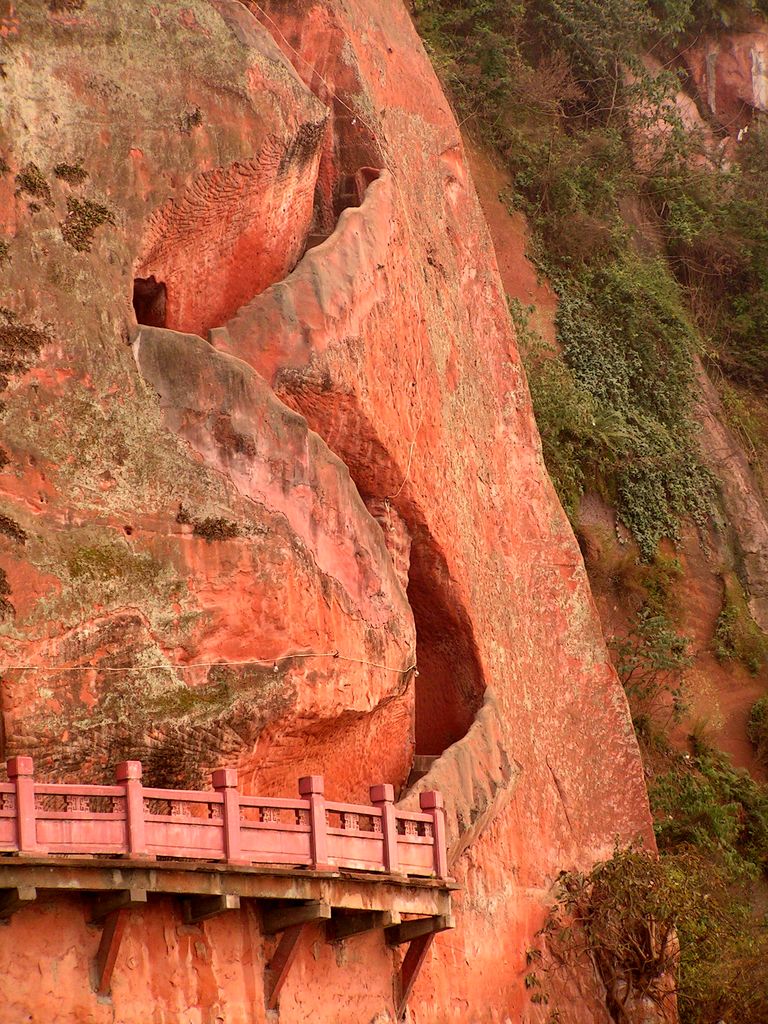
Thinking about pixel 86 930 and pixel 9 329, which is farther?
pixel 9 329

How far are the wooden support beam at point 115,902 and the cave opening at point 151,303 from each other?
6148 millimetres

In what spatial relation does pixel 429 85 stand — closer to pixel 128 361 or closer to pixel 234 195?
pixel 234 195

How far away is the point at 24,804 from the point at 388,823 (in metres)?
3.76

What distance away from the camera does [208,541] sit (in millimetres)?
14336

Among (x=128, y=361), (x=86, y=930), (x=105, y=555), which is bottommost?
(x=86, y=930)

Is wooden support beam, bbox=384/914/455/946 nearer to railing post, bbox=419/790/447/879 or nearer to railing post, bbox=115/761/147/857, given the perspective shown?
railing post, bbox=419/790/447/879

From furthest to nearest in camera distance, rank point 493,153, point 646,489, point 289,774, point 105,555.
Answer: point 493,153
point 646,489
point 289,774
point 105,555

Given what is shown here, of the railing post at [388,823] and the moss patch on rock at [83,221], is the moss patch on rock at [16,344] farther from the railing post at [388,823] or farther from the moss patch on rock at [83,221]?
the railing post at [388,823]

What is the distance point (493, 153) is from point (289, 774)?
18.6m

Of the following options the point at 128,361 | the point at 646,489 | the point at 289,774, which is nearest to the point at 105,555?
the point at 128,361

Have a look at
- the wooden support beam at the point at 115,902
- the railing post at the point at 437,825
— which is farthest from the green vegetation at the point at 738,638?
the wooden support beam at the point at 115,902

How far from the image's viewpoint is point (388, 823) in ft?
47.7

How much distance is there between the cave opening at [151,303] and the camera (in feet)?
53.6

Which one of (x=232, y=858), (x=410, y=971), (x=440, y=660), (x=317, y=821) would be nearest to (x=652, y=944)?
(x=440, y=660)
